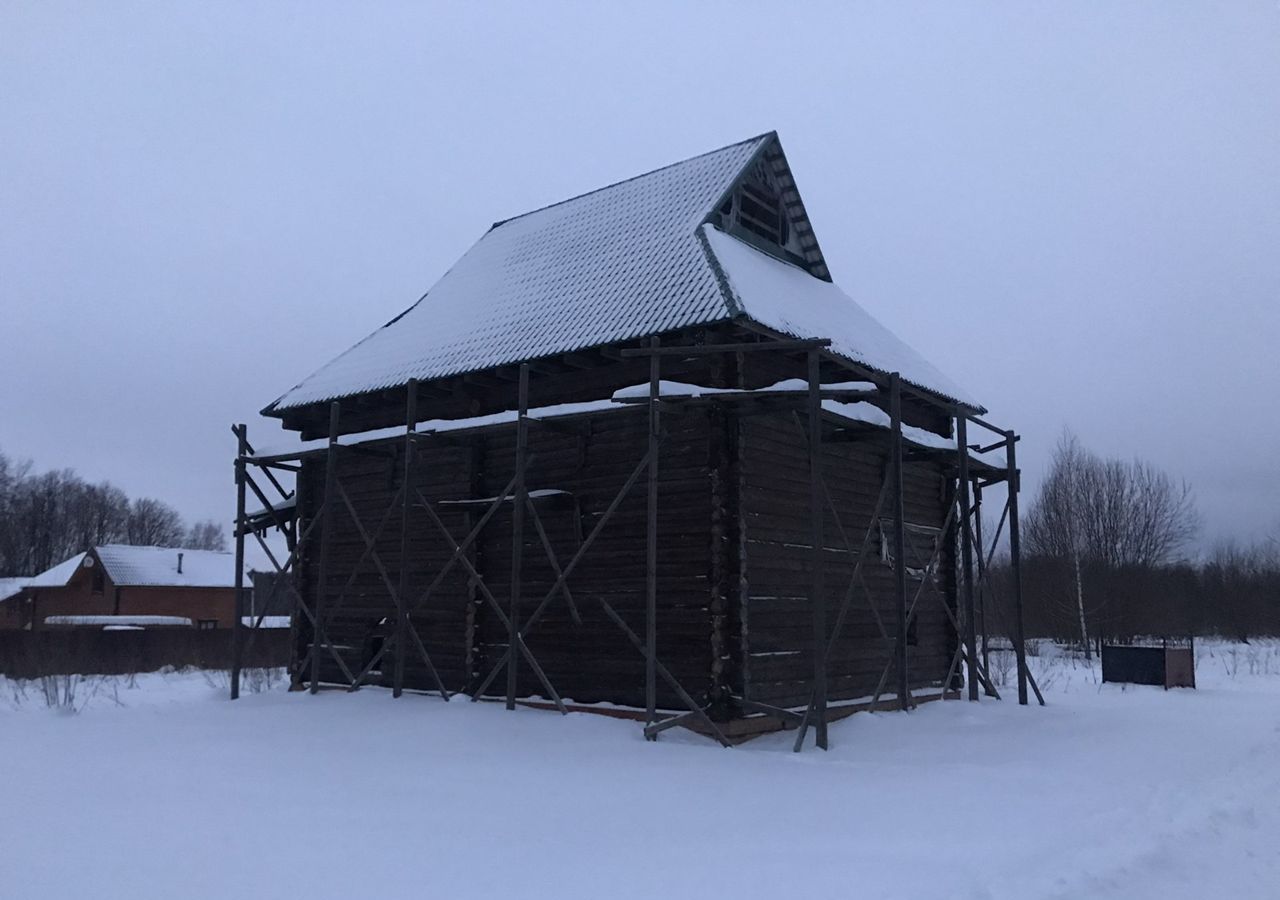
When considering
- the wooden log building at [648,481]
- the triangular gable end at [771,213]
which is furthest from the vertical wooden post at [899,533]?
the triangular gable end at [771,213]

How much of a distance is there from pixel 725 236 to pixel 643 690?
7356mm

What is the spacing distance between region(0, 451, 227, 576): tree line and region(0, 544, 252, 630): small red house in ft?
71.6

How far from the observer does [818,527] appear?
10.8m

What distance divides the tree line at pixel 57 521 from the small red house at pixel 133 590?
859 inches

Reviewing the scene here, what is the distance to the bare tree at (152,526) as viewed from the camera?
73.9 meters

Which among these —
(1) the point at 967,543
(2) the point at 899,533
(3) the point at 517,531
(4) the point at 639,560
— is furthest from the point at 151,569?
(2) the point at 899,533

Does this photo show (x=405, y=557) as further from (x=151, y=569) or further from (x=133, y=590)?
(x=151, y=569)

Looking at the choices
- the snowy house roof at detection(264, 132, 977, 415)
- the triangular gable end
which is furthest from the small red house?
the triangular gable end

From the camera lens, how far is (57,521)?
229 ft

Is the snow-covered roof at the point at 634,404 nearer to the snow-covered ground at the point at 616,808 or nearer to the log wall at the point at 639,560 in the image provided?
the log wall at the point at 639,560

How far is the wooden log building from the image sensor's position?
39.8 ft

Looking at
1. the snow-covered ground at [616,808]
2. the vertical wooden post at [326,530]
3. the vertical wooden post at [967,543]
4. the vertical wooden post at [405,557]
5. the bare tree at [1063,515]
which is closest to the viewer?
the snow-covered ground at [616,808]

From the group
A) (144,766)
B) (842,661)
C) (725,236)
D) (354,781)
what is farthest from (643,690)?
(725,236)

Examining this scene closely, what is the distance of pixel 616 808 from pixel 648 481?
A: 17.2ft
